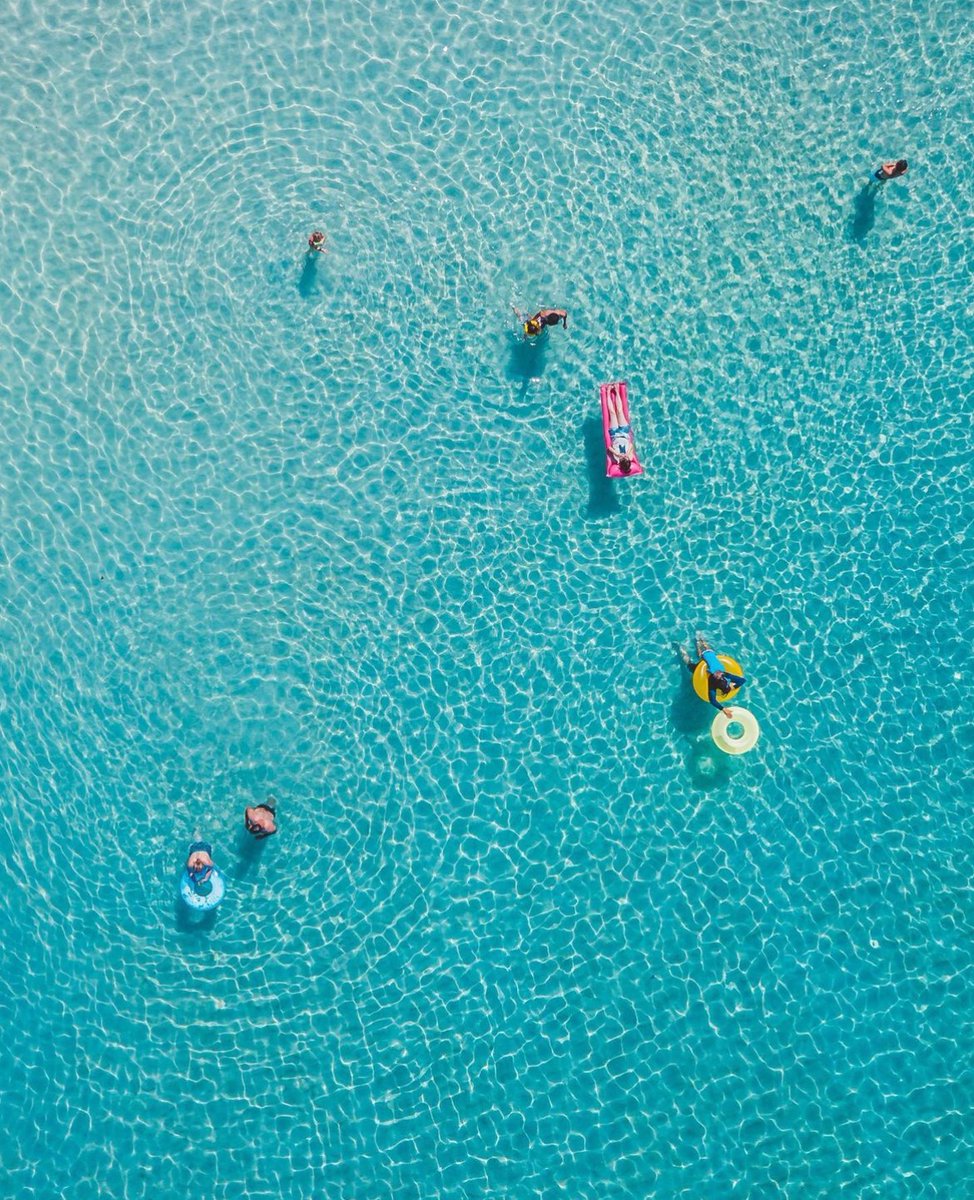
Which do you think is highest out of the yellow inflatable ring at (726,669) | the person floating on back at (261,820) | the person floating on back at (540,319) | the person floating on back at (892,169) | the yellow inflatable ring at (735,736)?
the person floating on back at (892,169)

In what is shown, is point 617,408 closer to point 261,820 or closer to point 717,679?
point 717,679

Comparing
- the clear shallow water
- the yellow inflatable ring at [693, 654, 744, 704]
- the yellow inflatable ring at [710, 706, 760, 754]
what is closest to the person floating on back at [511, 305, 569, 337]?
the clear shallow water

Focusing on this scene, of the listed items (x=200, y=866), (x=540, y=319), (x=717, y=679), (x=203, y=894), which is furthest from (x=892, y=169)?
(x=203, y=894)

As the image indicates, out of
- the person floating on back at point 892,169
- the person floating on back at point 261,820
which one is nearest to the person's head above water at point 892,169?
the person floating on back at point 892,169

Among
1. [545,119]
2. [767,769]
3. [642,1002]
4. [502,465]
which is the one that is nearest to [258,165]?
[545,119]

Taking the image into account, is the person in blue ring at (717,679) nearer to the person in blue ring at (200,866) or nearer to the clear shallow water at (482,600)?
the clear shallow water at (482,600)

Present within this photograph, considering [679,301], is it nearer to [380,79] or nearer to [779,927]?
[380,79]
